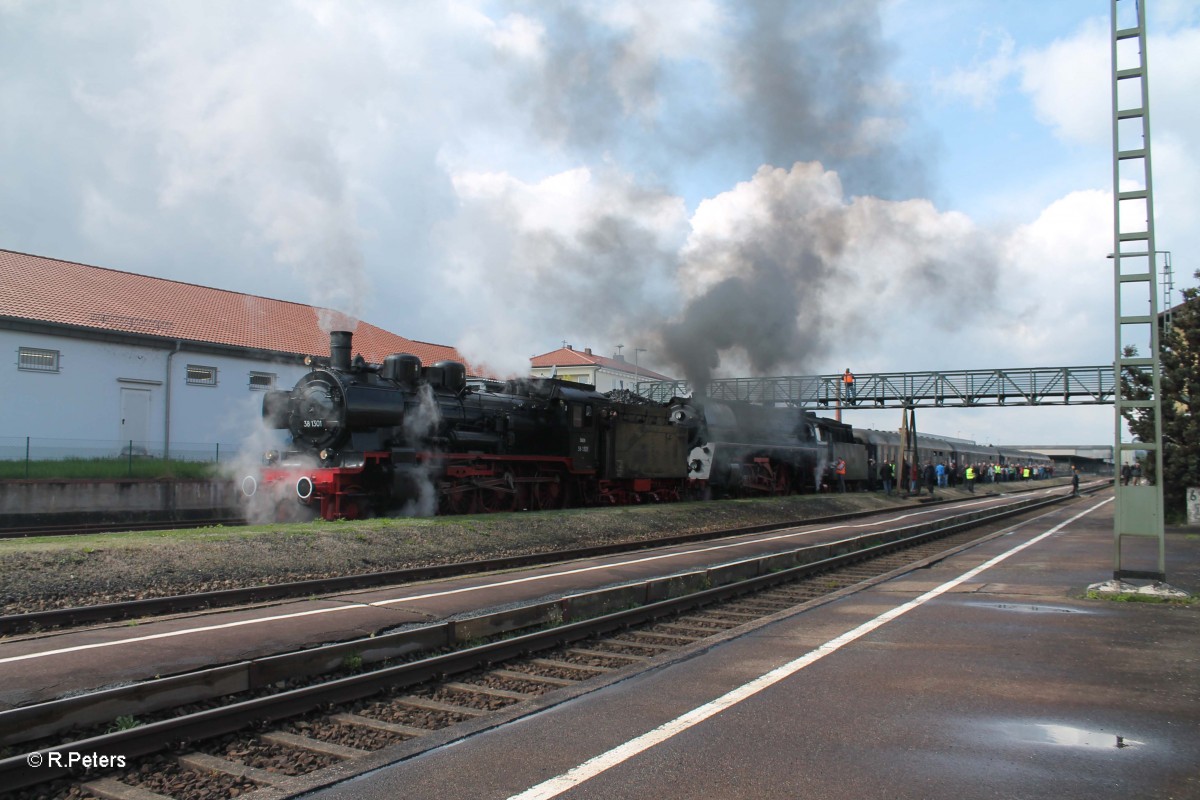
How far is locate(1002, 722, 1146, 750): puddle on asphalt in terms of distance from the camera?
4.96 metres

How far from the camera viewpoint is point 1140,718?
547 cm

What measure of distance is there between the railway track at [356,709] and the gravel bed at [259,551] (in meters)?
4.87

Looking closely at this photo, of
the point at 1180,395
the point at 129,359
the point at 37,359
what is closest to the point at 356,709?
the point at 1180,395

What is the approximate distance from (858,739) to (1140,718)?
2.00 meters

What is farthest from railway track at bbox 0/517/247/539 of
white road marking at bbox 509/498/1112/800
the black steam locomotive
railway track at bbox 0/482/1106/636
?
white road marking at bbox 509/498/1112/800

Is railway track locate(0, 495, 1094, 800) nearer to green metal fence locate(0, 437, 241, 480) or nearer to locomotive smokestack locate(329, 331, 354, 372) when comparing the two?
locomotive smokestack locate(329, 331, 354, 372)

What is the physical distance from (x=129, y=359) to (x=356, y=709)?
25002 mm

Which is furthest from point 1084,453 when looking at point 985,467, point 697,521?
point 697,521

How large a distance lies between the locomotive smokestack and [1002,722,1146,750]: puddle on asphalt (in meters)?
13.3

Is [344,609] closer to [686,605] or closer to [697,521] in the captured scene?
[686,605]

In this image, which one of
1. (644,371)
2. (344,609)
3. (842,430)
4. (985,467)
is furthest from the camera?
(985,467)

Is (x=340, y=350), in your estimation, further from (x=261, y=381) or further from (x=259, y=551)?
(x=261, y=381)

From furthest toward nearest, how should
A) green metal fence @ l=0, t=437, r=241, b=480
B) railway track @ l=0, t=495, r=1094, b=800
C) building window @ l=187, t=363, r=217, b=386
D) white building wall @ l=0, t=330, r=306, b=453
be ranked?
building window @ l=187, t=363, r=217, b=386, white building wall @ l=0, t=330, r=306, b=453, green metal fence @ l=0, t=437, r=241, b=480, railway track @ l=0, t=495, r=1094, b=800

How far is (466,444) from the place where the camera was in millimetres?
17969
